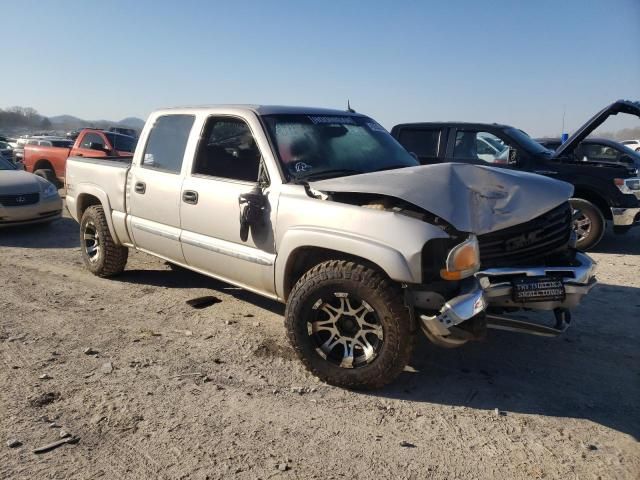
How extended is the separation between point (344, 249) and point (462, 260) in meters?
0.72

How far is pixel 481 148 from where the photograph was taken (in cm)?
790

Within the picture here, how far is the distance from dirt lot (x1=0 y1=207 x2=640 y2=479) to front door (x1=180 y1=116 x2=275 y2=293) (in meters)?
0.60

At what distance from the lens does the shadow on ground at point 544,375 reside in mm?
3127

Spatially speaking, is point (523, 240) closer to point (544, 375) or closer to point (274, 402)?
point (544, 375)

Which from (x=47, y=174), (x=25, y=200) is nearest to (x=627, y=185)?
(x=25, y=200)

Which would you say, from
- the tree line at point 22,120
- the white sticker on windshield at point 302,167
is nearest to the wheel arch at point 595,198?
the white sticker on windshield at point 302,167

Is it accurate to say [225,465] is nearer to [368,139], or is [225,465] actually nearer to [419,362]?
[419,362]

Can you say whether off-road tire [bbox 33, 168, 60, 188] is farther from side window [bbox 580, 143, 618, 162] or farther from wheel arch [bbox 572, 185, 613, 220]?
side window [bbox 580, 143, 618, 162]

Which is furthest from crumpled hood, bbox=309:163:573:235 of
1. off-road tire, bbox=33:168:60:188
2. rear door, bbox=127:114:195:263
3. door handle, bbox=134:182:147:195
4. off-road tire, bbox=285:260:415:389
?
off-road tire, bbox=33:168:60:188

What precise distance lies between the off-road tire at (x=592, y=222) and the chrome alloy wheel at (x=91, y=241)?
651 centimetres

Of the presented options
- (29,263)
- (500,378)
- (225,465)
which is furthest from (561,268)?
(29,263)

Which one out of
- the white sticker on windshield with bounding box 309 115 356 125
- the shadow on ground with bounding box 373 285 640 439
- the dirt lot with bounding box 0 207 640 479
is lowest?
the shadow on ground with bounding box 373 285 640 439

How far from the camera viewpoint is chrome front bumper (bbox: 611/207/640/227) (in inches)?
281

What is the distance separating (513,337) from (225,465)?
2.72 m
